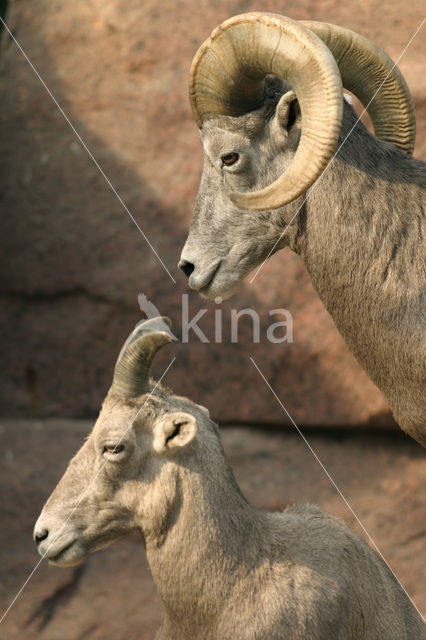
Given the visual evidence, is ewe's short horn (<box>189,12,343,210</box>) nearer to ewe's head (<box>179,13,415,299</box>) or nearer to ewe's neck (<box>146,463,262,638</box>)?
ewe's head (<box>179,13,415,299</box>)

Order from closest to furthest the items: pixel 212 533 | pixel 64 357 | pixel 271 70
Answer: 1. pixel 271 70
2. pixel 212 533
3. pixel 64 357

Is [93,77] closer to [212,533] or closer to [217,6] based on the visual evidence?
→ [217,6]

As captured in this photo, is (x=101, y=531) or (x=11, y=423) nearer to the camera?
(x=101, y=531)

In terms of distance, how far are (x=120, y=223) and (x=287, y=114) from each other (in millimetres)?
2707

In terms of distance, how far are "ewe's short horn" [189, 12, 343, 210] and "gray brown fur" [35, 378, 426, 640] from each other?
1.10m

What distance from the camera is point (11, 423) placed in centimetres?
655

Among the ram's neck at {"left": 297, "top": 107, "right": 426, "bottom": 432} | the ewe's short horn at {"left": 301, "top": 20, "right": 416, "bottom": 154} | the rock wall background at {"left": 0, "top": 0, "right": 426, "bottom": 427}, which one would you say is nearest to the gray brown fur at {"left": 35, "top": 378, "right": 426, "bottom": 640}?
the ram's neck at {"left": 297, "top": 107, "right": 426, "bottom": 432}

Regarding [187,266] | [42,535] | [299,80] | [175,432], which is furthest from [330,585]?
[299,80]

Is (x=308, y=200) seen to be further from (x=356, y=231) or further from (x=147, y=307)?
(x=147, y=307)

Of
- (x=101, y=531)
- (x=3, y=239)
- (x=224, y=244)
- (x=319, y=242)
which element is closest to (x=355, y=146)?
(x=319, y=242)

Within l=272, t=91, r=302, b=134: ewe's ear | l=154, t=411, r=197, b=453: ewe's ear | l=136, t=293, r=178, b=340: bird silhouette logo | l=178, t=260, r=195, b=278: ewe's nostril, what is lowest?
l=136, t=293, r=178, b=340: bird silhouette logo

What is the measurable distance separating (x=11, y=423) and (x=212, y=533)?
3.09m

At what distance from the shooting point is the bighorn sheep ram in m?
3.80

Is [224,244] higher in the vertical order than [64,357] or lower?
higher
